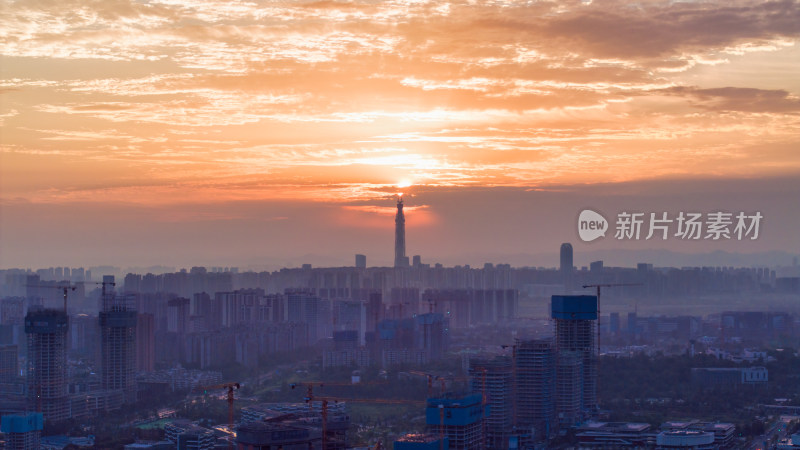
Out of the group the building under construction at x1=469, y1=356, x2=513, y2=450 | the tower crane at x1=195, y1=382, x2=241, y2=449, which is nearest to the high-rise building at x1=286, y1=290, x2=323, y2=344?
the tower crane at x1=195, y1=382, x2=241, y2=449

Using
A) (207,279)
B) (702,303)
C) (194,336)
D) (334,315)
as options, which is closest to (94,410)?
(194,336)

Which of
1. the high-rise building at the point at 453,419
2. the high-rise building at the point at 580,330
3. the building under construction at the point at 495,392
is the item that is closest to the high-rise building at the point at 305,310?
the high-rise building at the point at 580,330

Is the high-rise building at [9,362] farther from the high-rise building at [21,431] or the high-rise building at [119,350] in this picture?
the high-rise building at [21,431]

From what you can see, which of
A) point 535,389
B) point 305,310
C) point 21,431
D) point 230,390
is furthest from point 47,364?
point 305,310

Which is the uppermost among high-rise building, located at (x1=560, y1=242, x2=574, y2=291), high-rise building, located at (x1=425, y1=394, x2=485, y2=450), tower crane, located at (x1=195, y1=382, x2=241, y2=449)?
high-rise building, located at (x1=560, y1=242, x2=574, y2=291)

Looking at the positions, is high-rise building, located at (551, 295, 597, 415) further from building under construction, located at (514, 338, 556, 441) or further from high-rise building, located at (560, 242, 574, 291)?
high-rise building, located at (560, 242, 574, 291)

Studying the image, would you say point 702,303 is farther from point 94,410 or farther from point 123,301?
point 94,410

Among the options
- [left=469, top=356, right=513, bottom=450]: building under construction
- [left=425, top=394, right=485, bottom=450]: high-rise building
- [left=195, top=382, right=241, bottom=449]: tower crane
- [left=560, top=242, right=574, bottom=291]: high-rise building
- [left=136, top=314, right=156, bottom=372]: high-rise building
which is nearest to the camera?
[left=425, top=394, right=485, bottom=450]: high-rise building
